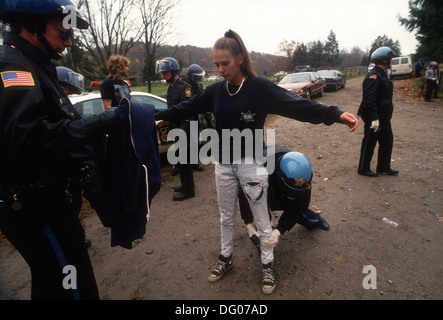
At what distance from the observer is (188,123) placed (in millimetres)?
4520

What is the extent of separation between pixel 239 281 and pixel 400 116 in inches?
413

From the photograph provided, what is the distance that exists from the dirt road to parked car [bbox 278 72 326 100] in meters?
9.25

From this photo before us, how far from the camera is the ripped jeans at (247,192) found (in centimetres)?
223

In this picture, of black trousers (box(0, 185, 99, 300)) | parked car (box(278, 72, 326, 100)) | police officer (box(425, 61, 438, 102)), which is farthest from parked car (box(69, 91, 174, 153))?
police officer (box(425, 61, 438, 102))

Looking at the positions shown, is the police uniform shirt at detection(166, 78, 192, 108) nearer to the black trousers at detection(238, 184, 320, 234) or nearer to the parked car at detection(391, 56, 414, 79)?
the black trousers at detection(238, 184, 320, 234)

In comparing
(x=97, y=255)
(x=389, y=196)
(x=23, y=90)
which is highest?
(x=23, y=90)

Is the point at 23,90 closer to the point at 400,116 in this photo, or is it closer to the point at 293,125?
the point at 293,125

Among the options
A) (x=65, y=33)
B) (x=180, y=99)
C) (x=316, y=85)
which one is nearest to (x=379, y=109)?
(x=180, y=99)

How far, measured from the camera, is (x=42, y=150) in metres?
→ 1.26

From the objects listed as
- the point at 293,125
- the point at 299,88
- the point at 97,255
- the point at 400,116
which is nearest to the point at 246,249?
the point at 97,255

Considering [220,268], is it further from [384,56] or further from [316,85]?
[316,85]

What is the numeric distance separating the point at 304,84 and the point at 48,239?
47.1 feet

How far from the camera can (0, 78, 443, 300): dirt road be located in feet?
8.11

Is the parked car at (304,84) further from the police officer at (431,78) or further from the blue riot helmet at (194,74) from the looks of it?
the blue riot helmet at (194,74)
